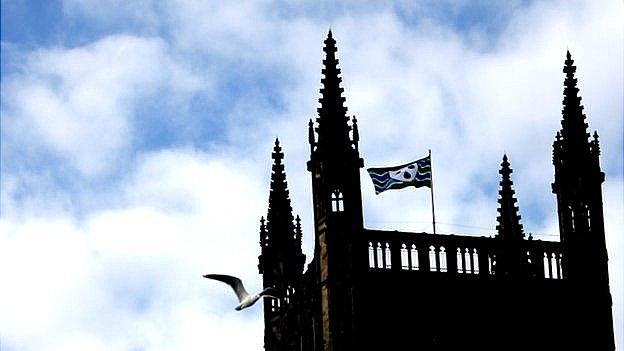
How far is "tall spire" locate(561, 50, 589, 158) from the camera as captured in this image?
60094 mm

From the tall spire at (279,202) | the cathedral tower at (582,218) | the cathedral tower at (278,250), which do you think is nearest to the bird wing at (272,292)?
the cathedral tower at (278,250)

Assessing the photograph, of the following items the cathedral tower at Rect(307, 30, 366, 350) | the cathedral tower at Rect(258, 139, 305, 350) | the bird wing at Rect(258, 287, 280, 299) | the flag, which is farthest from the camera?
the cathedral tower at Rect(258, 139, 305, 350)

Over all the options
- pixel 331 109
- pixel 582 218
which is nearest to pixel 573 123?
pixel 582 218

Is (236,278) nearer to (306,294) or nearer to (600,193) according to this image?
(306,294)

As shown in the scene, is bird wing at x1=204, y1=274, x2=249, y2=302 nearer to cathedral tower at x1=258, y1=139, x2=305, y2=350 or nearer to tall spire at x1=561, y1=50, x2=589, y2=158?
cathedral tower at x1=258, y1=139, x2=305, y2=350

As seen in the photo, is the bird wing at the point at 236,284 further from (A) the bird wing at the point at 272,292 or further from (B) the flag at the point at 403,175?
(B) the flag at the point at 403,175

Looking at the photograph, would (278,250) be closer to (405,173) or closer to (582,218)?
(405,173)

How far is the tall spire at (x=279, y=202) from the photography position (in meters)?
66.2

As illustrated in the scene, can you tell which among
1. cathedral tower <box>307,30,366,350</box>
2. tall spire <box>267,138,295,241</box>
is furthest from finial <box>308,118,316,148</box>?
tall spire <box>267,138,295,241</box>

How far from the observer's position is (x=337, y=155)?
5738 centimetres

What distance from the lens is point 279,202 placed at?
219 ft

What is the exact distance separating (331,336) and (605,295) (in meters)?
9.83

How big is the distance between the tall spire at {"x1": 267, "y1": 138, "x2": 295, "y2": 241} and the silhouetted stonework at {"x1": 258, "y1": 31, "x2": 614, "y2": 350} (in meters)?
5.75

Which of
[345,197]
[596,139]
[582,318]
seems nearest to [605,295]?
[582,318]
